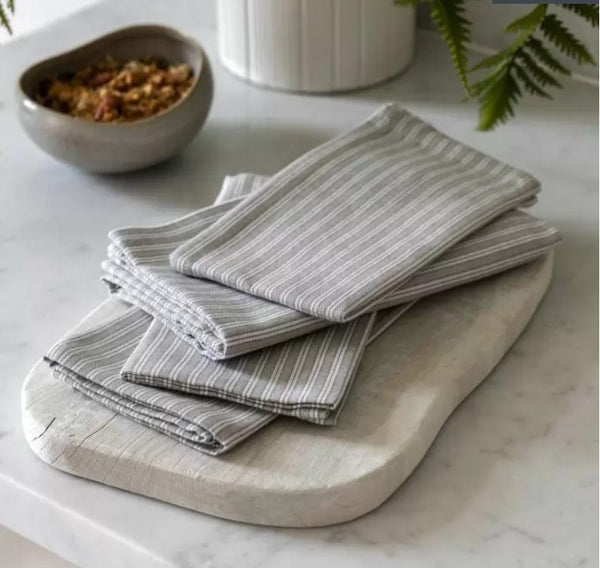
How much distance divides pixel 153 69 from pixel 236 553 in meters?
0.58

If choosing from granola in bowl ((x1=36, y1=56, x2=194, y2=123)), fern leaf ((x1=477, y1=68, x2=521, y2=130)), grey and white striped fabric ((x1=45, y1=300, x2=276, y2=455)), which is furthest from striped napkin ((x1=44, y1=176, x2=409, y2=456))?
granola in bowl ((x1=36, y1=56, x2=194, y2=123))

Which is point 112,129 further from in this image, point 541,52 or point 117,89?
point 541,52

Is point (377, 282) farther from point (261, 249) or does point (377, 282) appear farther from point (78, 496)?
point (78, 496)

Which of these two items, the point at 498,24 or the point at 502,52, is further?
the point at 498,24

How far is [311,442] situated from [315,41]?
0.57 metres

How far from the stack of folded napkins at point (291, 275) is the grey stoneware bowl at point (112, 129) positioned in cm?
11

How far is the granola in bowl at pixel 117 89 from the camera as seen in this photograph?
1.09 metres

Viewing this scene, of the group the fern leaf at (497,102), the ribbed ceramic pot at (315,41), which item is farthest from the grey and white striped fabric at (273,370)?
the ribbed ceramic pot at (315,41)

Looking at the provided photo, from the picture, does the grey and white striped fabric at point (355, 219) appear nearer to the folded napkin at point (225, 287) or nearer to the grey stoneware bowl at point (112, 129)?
the folded napkin at point (225, 287)

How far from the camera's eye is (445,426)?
83 cm

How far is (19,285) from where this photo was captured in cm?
98

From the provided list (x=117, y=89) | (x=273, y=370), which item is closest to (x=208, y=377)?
(x=273, y=370)

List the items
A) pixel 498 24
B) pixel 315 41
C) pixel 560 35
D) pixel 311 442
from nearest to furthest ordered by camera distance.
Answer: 1. pixel 311 442
2. pixel 560 35
3. pixel 315 41
4. pixel 498 24

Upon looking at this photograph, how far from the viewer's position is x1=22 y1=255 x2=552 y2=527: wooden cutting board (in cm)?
74
